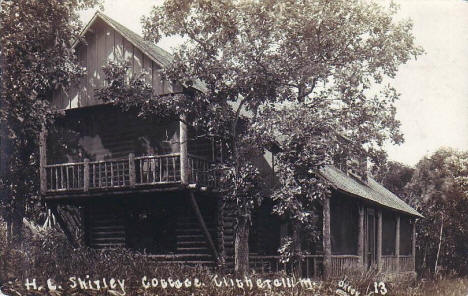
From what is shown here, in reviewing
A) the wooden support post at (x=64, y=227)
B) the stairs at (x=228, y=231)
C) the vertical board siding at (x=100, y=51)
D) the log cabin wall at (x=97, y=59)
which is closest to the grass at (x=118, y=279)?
the stairs at (x=228, y=231)

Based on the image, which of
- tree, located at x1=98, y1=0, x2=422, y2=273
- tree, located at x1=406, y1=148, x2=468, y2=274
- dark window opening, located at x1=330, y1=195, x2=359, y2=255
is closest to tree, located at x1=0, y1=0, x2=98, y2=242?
tree, located at x1=98, y1=0, x2=422, y2=273

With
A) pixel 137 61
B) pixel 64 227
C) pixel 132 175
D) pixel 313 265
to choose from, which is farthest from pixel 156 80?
pixel 313 265

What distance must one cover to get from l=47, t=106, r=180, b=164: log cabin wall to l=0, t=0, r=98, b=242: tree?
122 cm

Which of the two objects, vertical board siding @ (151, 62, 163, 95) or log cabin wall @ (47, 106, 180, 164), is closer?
vertical board siding @ (151, 62, 163, 95)

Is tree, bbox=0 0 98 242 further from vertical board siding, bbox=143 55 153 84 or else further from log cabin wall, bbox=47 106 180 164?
vertical board siding, bbox=143 55 153 84

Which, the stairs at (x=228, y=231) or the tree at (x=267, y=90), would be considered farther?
the stairs at (x=228, y=231)

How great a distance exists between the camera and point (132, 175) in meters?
18.4

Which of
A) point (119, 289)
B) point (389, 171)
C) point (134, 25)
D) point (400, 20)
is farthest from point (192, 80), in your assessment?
point (389, 171)

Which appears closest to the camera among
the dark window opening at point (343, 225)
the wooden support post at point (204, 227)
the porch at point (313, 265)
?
the wooden support post at point (204, 227)

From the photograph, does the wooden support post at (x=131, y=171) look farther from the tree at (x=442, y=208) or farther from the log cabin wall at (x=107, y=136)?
the tree at (x=442, y=208)

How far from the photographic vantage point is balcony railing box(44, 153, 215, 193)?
18.2m

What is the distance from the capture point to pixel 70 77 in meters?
19.1

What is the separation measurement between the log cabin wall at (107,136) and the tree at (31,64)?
1.22m

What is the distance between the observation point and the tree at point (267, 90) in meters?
16.1
